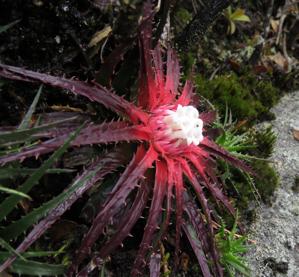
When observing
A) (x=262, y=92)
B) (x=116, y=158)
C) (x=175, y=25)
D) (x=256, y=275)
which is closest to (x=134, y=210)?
(x=116, y=158)

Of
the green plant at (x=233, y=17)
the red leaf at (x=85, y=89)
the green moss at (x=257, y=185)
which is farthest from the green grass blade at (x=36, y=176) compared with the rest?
the green plant at (x=233, y=17)

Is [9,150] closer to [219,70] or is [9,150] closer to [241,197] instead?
[241,197]

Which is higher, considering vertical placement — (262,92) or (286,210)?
(262,92)

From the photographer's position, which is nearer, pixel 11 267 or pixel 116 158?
pixel 11 267

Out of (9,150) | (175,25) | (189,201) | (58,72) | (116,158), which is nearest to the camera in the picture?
(9,150)

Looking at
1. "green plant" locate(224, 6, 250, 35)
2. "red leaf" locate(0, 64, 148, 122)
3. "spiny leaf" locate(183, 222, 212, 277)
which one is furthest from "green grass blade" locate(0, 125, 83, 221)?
"green plant" locate(224, 6, 250, 35)

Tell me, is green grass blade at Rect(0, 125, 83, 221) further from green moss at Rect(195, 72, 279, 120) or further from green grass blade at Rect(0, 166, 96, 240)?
green moss at Rect(195, 72, 279, 120)

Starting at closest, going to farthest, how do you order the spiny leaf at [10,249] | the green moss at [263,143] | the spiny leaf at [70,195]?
the spiny leaf at [10,249] < the spiny leaf at [70,195] < the green moss at [263,143]

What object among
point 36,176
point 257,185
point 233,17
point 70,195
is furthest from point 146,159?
point 233,17

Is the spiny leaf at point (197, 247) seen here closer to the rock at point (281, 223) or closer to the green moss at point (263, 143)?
the rock at point (281, 223)
